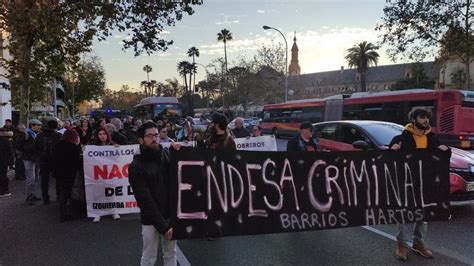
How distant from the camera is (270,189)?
4.29m

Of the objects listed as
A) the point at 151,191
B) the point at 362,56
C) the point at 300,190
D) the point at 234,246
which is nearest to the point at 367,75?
the point at 362,56

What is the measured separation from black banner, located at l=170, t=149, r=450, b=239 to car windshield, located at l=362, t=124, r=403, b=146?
118 inches

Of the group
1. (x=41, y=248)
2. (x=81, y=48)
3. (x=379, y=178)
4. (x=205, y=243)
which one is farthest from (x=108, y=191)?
(x=81, y=48)

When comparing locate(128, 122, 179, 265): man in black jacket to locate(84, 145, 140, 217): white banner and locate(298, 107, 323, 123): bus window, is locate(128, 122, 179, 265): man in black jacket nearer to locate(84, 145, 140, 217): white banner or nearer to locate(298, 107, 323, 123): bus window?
locate(84, 145, 140, 217): white banner

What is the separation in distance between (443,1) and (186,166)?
23334 mm

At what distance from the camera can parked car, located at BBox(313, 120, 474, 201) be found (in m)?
6.40

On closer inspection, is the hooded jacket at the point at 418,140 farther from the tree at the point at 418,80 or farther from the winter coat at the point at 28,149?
the tree at the point at 418,80

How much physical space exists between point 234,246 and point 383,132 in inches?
165

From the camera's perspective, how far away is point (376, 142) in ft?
25.6

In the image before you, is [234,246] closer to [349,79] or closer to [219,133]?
[219,133]

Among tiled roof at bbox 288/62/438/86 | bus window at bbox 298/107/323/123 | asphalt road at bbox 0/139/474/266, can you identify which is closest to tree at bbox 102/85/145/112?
tiled roof at bbox 288/62/438/86

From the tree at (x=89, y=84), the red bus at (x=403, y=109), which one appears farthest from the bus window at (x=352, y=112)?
the tree at (x=89, y=84)

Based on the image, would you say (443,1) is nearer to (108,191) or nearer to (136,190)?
(108,191)

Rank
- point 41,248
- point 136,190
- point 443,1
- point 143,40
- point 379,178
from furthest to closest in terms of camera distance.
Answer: point 443,1
point 143,40
point 41,248
point 379,178
point 136,190
